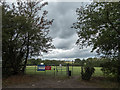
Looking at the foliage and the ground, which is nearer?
the ground

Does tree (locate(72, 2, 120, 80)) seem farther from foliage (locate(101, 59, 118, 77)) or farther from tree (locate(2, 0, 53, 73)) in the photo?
tree (locate(2, 0, 53, 73))

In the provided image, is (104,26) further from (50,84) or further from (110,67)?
(50,84)

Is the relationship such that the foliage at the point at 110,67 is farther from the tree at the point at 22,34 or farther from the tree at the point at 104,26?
the tree at the point at 22,34

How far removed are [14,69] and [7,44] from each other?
12.7 feet

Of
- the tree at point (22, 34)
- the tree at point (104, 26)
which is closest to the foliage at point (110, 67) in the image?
the tree at point (104, 26)

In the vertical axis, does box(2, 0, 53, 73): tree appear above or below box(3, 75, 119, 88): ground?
above

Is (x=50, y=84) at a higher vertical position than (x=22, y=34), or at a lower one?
lower

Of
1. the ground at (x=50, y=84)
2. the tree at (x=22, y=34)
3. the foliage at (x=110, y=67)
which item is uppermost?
the tree at (x=22, y=34)

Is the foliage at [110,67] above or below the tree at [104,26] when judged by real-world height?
below

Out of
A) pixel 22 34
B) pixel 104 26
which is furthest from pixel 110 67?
pixel 22 34

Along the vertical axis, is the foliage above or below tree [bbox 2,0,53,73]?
below

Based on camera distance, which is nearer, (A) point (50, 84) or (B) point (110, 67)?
(A) point (50, 84)

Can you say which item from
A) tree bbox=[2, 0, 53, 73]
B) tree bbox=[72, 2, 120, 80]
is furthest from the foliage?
tree bbox=[2, 0, 53, 73]

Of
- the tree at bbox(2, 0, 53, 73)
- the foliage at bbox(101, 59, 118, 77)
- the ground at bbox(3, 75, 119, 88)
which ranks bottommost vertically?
the ground at bbox(3, 75, 119, 88)
